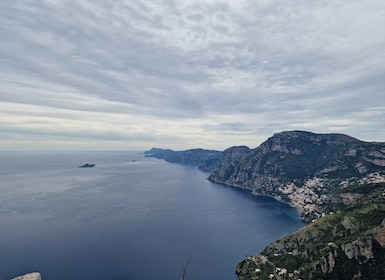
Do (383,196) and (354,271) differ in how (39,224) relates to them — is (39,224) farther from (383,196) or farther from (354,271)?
(383,196)

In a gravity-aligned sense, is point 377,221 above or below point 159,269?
above

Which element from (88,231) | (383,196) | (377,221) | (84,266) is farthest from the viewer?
(88,231)

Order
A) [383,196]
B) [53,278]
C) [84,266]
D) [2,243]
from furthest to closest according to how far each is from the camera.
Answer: [383,196] → [2,243] → [84,266] → [53,278]

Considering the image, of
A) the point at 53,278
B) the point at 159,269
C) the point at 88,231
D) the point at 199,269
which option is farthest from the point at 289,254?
the point at 88,231

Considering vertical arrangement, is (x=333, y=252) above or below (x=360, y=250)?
below

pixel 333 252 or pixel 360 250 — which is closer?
pixel 360 250

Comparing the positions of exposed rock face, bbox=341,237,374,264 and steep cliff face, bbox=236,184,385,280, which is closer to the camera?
steep cliff face, bbox=236,184,385,280

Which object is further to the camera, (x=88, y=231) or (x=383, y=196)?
(x=88, y=231)

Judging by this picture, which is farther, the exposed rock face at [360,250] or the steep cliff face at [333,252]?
the exposed rock face at [360,250]
